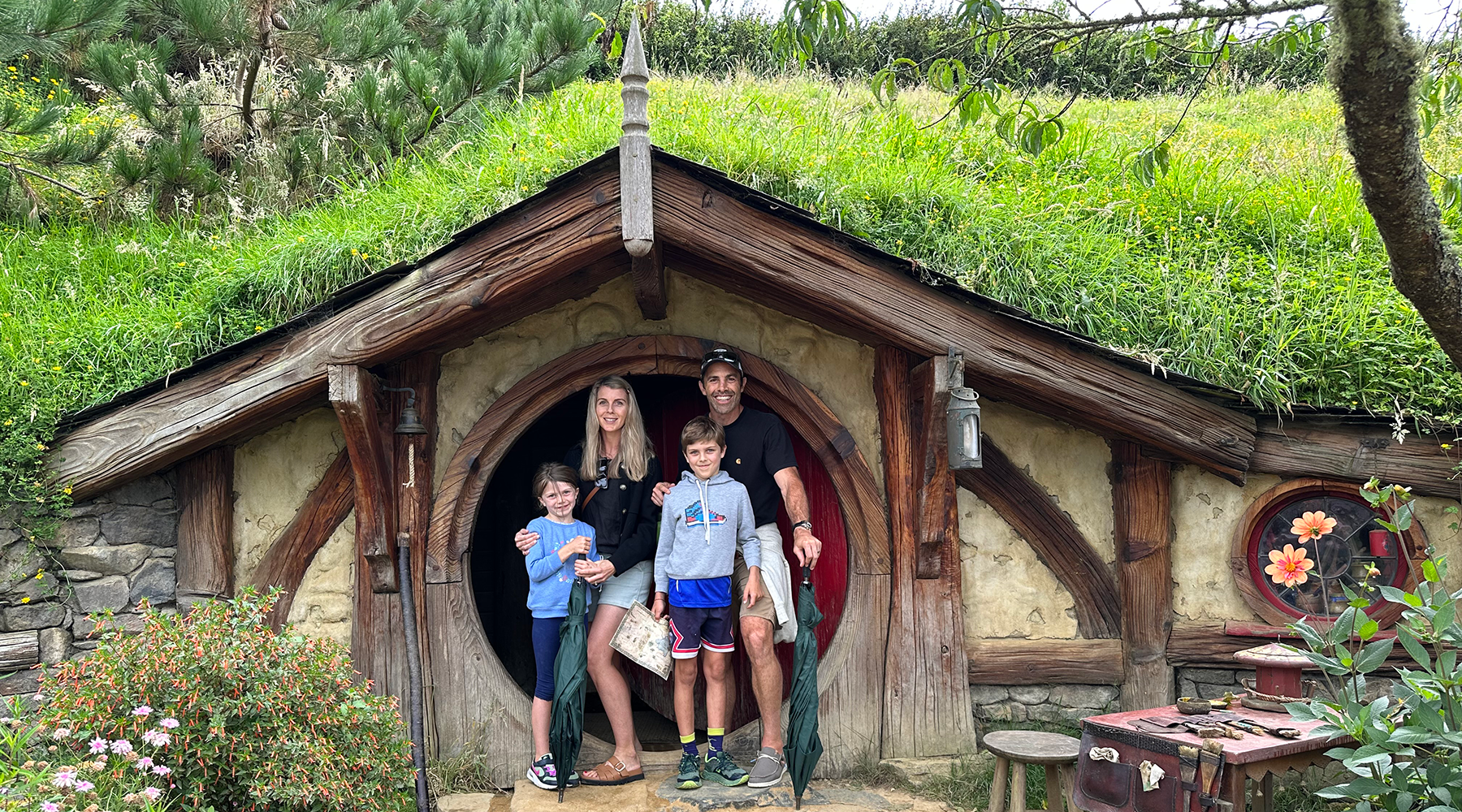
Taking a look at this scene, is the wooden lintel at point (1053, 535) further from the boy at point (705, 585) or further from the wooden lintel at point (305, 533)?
the wooden lintel at point (305, 533)

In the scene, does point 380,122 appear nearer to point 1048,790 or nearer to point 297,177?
point 297,177

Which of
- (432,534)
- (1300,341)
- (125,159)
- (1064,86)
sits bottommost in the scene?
(432,534)

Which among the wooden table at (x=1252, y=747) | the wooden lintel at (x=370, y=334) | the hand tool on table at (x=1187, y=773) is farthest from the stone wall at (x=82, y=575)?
the hand tool on table at (x=1187, y=773)

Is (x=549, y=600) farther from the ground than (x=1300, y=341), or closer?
closer

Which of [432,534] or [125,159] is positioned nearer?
[432,534]

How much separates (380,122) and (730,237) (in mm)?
3676

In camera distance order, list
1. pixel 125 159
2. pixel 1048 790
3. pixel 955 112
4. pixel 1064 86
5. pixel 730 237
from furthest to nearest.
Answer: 1. pixel 1064 86
2. pixel 955 112
3. pixel 125 159
4. pixel 730 237
5. pixel 1048 790

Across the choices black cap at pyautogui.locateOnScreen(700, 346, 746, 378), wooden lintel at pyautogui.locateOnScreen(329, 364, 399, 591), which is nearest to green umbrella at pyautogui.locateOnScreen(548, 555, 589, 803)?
wooden lintel at pyautogui.locateOnScreen(329, 364, 399, 591)

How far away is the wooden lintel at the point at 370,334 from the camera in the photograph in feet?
13.9

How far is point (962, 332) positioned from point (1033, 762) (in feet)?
6.02

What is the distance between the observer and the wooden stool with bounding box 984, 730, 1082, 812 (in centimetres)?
383

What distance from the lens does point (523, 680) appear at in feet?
22.8

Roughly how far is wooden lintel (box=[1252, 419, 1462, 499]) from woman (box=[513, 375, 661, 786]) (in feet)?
9.64

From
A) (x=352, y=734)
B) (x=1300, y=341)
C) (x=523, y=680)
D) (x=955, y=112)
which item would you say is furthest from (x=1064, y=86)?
(x=352, y=734)
